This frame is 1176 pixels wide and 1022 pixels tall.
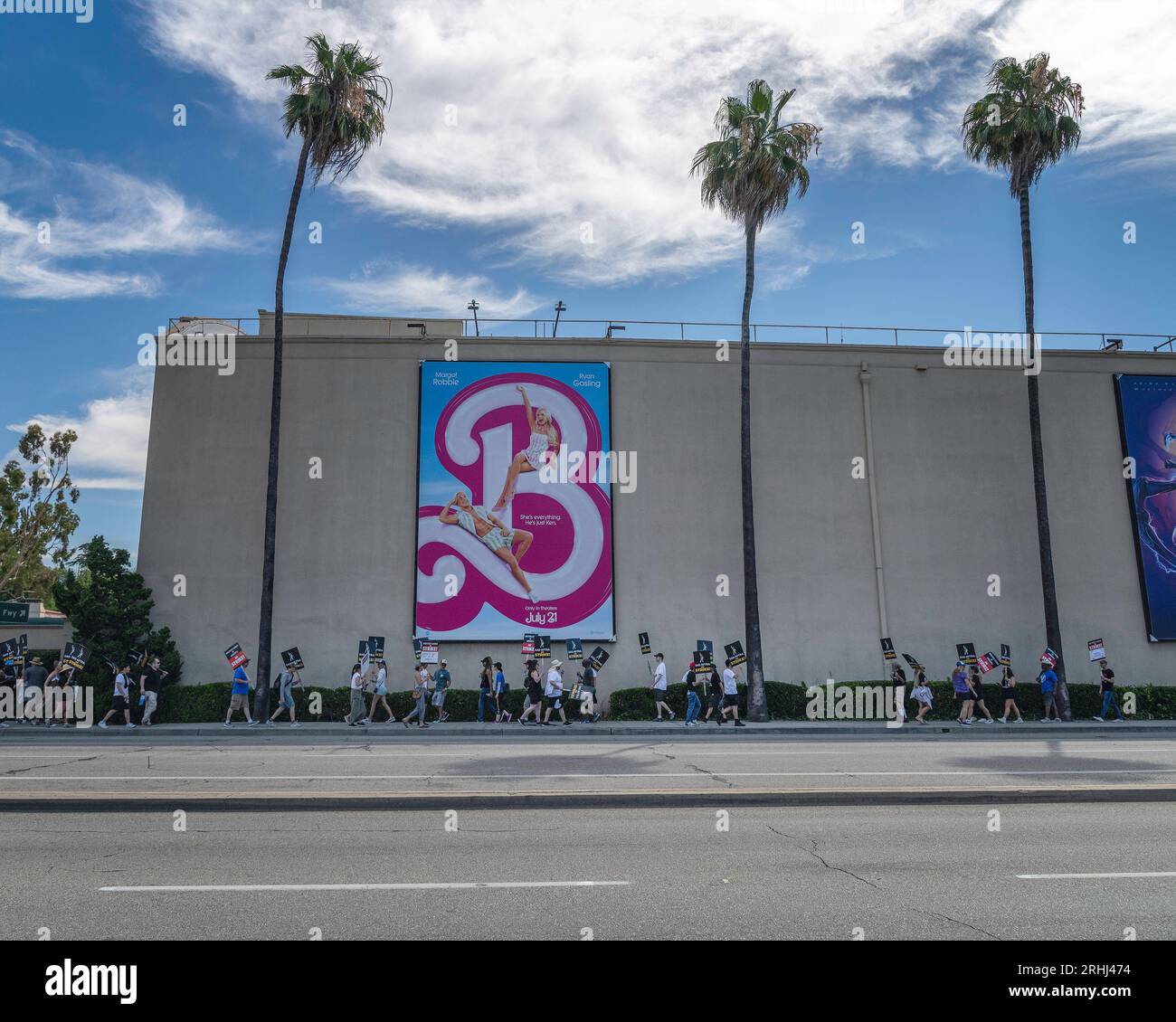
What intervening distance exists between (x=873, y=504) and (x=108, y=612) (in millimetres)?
22551

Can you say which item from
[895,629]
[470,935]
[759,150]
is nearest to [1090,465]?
[895,629]

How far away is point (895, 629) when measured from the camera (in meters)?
26.0

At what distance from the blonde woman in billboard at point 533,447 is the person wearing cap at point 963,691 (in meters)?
13.1

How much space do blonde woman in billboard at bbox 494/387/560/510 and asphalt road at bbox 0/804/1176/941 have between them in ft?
55.9

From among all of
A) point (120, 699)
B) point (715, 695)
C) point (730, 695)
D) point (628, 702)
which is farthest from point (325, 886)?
point (628, 702)

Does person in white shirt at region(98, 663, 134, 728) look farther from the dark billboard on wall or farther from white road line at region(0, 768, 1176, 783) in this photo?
the dark billboard on wall

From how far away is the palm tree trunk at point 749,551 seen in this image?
23.1 metres

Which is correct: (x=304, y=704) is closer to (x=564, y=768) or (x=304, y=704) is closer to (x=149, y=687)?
(x=149, y=687)

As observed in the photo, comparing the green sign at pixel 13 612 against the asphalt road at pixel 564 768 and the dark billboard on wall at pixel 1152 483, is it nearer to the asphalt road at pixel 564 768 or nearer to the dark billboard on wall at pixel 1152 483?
the asphalt road at pixel 564 768

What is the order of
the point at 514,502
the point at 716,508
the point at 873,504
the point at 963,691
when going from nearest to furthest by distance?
1. the point at 963,691
2. the point at 514,502
3. the point at 716,508
4. the point at 873,504

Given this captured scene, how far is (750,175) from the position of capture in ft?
79.8

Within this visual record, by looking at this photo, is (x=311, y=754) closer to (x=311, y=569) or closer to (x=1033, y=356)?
(x=311, y=569)
